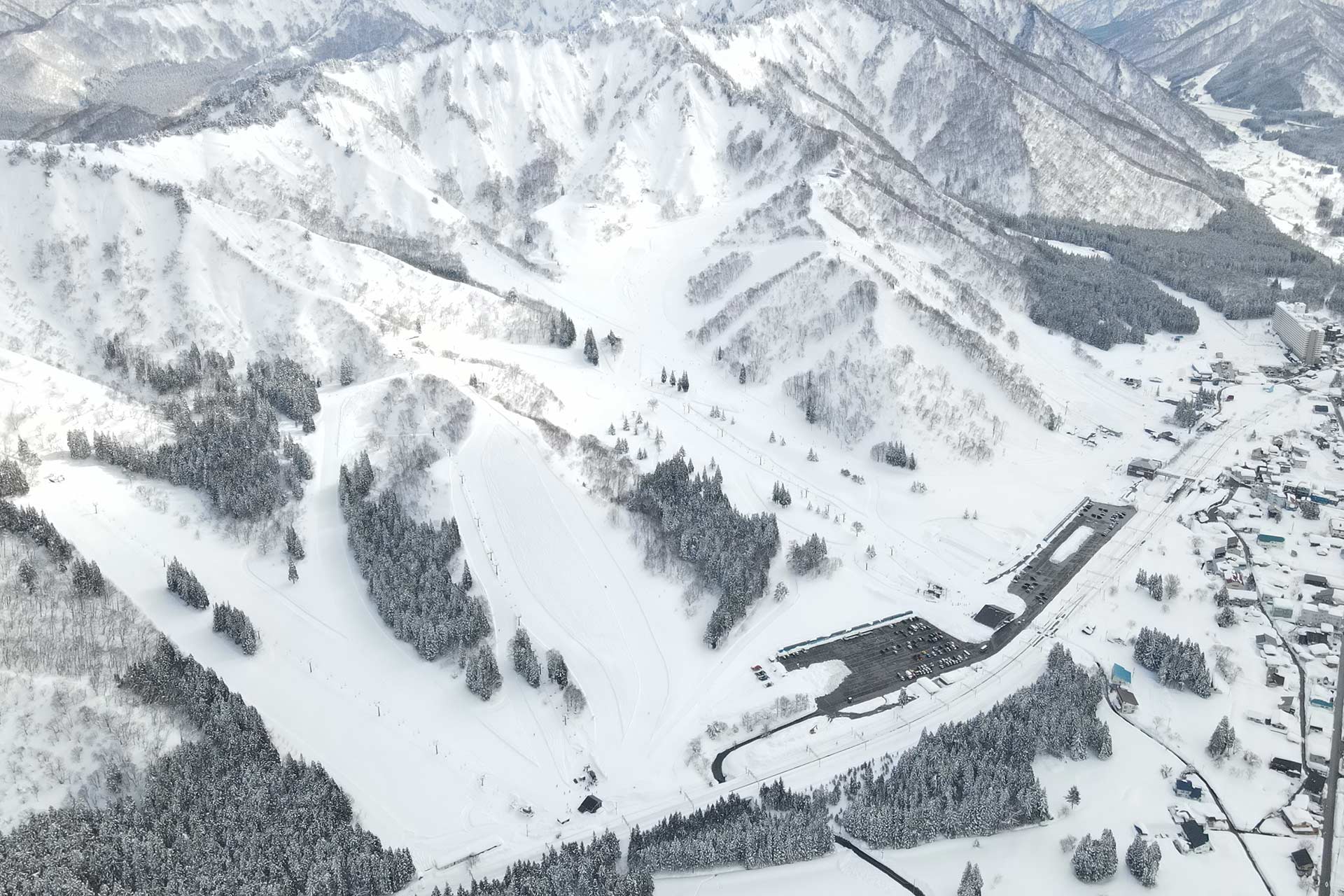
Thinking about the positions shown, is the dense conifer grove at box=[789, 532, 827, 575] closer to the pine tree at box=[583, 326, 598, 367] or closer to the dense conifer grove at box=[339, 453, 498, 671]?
the dense conifer grove at box=[339, 453, 498, 671]

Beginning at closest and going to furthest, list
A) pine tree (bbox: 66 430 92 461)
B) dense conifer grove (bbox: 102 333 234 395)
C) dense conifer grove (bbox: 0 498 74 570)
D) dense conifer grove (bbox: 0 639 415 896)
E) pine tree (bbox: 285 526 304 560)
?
dense conifer grove (bbox: 0 639 415 896) < dense conifer grove (bbox: 0 498 74 570) < pine tree (bbox: 285 526 304 560) < pine tree (bbox: 66 430 92 461) < dense conifer grove (bbox: 102 333 234 395)

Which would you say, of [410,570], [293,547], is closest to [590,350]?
[410,570]

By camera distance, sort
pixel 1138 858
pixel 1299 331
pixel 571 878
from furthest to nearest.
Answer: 1. pixel 1299 331
2. pixel 1138 858
3. pixel 571 878

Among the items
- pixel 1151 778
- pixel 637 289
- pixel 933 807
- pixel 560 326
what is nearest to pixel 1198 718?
pixel 1151 778

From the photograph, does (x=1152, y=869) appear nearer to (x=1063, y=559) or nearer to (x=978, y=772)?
(x=978, y=772)

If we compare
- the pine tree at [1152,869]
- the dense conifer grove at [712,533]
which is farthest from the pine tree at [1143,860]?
the dense conifer grove at [712,533]

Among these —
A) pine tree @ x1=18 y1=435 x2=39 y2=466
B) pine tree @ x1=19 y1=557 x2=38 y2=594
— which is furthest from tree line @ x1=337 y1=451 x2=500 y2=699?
pine tree @ x1=18 y1=435 x2=39 y2=466

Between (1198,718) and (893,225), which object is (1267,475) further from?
(893,225)
